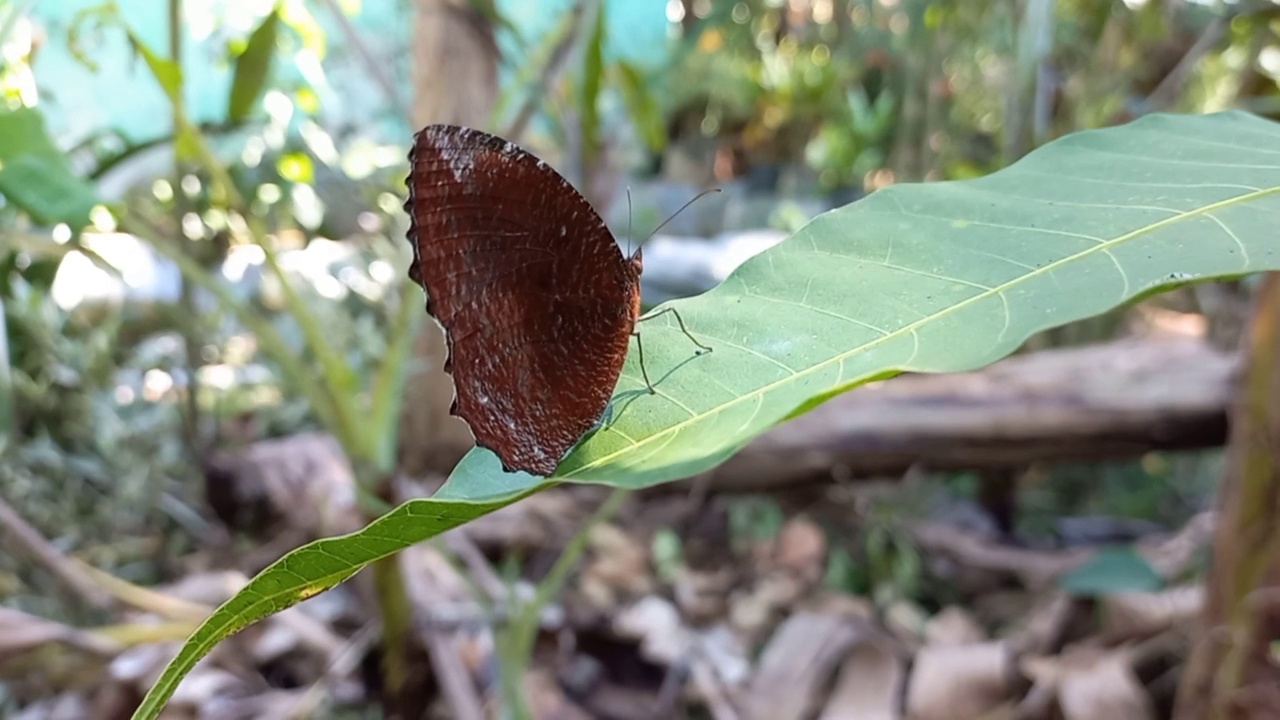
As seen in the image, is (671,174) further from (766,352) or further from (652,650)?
(766,352)

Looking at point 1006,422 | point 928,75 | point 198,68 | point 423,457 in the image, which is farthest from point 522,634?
point 928,75

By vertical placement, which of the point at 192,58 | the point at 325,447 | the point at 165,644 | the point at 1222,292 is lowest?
the point at 165,644

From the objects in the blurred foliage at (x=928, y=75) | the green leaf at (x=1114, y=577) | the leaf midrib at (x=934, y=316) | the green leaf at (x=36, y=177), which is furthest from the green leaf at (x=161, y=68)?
the blurred foliage at (x=928, y=75)

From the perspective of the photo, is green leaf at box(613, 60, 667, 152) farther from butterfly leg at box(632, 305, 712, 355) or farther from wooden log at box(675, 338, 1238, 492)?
butterfly leg at box(632, 305, 712, 355)

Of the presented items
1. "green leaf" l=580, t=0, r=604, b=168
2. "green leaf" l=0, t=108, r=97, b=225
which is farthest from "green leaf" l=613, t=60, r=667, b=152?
"green leaf" l=0, t=108, r=97, b=225

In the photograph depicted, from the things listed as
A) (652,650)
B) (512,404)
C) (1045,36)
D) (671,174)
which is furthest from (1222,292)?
(671,174)

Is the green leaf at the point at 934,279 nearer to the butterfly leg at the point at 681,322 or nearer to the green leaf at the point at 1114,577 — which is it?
the butterfly leg at the point at 681,322
